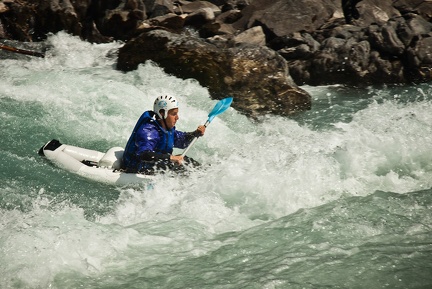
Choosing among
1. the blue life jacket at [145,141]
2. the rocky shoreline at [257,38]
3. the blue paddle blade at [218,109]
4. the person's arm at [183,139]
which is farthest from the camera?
the rocky shoreline at [257,38]

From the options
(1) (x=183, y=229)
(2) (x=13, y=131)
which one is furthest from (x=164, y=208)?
(2) (x=13, y=131)

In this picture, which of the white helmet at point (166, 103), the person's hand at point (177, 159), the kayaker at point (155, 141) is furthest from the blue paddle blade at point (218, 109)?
the person's hand at point (177, 159)

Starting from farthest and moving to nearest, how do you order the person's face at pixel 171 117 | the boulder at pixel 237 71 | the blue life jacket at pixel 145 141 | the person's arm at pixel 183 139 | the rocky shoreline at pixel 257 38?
the rocky shoreline at pixel 257 38 → the boulder at pixel 237 71 → the person's arm at pixel 183 139 → the person's face at pixel 171 117 → the blue life jacket at pixel 145 141

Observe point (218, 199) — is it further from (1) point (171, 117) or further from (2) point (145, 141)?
(1) point (171, 117)

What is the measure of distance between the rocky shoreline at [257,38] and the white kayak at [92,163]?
3.33 m

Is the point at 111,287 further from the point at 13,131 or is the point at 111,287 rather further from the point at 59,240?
the point at 13,131

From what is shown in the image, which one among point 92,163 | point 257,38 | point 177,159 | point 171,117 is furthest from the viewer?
point 257,38

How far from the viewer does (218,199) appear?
20.1ft

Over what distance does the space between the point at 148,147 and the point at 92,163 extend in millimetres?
1129

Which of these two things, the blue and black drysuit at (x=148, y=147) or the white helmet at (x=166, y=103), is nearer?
the blue and black drysuit at (x=148, y=147)

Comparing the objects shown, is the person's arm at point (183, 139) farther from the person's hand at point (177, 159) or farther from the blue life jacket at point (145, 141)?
the person's hand at point (177, 159)

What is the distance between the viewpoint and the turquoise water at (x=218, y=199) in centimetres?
453

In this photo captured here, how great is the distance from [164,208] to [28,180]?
76.7 inches

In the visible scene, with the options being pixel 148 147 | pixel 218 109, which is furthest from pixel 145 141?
pixel 218 109
